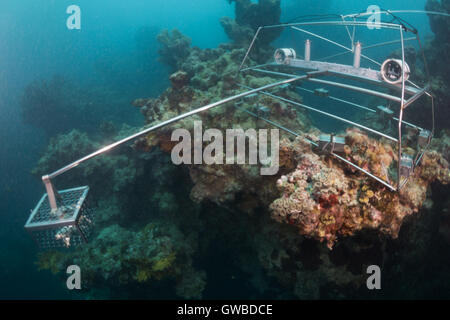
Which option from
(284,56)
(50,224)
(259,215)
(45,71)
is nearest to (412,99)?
(284,56)

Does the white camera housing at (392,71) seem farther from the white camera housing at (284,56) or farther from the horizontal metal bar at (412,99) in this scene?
the white camera housing at (284,56)

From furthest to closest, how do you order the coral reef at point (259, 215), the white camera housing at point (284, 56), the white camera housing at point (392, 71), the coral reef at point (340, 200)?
the white camera housing at point (284, 56) → the coral reef at point (259, 215) → the coral reef at point (340, 200) → the white camera housing at point (392, 71)

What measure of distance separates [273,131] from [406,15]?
61.7 metres

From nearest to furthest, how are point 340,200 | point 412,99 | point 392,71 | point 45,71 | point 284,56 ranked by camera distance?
point 412,99
point 392,71
point 340,200
point 284,56
point 45,71

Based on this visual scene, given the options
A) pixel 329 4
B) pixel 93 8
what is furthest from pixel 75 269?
pixel 93 8

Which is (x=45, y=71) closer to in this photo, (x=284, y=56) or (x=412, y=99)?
(x=284, y=56)

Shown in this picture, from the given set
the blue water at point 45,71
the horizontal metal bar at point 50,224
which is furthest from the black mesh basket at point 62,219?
the blue water at point 45,71

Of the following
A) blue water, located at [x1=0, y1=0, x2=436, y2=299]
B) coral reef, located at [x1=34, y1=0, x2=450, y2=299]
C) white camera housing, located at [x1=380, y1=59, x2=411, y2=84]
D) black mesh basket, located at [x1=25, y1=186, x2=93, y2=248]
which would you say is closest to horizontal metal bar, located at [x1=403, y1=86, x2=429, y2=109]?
white camera housing, located at [x1=380, y1=59, x2=411, y2=84]

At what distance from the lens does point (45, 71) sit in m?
37.0

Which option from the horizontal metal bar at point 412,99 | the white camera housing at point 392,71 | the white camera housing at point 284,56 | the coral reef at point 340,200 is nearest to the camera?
the horizontal metal bar at point 412,99

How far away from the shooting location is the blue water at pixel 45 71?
1462 centimetres

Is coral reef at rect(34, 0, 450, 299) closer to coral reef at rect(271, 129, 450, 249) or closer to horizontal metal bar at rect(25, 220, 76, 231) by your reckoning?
coral reef at rect(271, 129, 450, 249)

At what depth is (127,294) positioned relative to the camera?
299 inches
